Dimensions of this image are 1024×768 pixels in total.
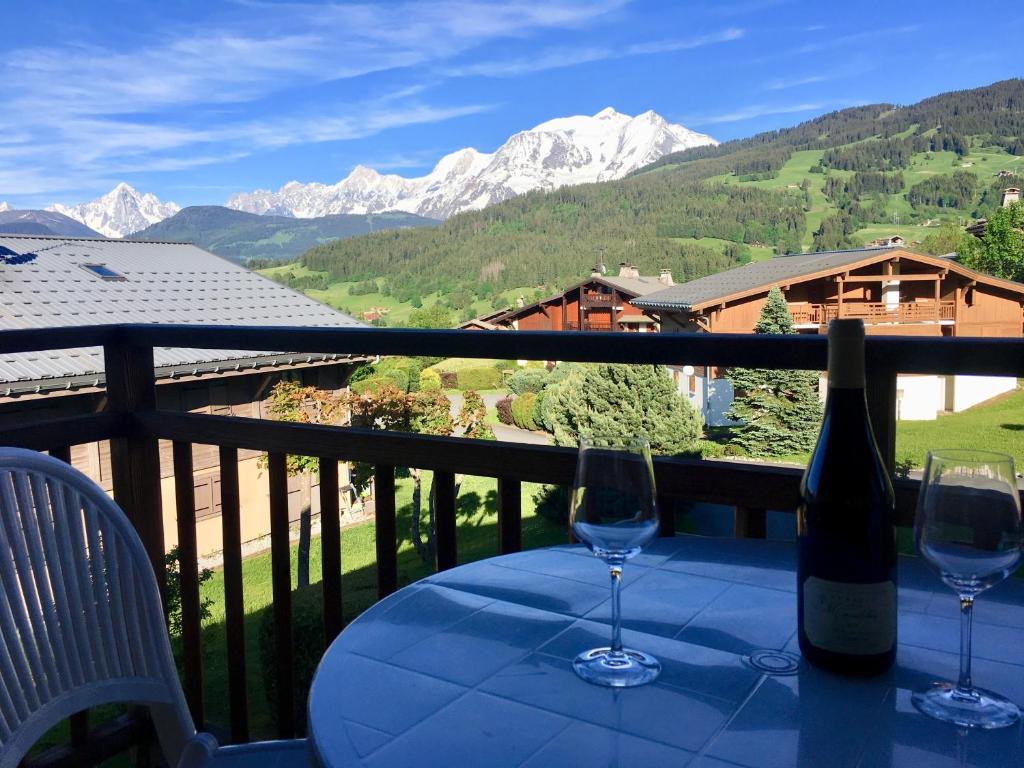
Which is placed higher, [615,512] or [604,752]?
[615,512]

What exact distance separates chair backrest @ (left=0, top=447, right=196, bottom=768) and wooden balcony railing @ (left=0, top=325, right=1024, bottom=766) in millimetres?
492

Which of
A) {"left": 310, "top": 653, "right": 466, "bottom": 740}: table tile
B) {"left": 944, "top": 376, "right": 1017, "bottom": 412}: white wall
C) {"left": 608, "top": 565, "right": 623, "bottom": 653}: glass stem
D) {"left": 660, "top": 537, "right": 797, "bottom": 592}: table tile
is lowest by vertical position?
{"left": 944, "top": 376, "right": 1017, "bottom": 412}: white wall

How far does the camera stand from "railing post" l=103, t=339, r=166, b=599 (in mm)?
1955

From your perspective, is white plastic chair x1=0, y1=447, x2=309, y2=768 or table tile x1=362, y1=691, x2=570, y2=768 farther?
white plastic chair x1=0, y1=447, x2=309, y2=768

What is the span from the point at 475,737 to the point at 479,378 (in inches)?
1065

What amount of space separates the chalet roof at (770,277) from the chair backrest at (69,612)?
23.7m

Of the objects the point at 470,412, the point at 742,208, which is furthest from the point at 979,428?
the point at 742,208

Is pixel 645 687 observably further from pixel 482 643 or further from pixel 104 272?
pixel 104 272

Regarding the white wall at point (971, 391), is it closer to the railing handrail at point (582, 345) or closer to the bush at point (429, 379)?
the bush at point (429, 379)

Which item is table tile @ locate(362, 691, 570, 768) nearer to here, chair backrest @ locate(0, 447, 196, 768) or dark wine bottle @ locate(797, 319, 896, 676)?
dark wine bottle @ locate(797, 319, 896, 676)

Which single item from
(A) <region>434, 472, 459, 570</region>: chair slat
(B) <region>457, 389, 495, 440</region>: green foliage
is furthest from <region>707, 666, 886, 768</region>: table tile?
(B) <region>457, 389, 495, 440</region>: green foliage

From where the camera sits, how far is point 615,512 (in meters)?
0.78

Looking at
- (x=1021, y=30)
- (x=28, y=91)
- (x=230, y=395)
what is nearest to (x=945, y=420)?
(x=230, y=395)

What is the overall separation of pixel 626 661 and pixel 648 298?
91.5 ft
